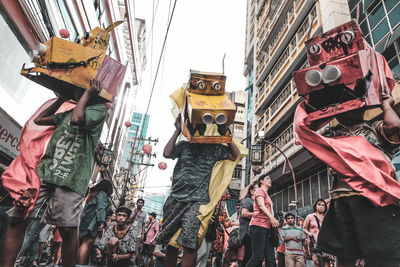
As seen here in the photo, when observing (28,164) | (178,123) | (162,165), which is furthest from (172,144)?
(162,165)

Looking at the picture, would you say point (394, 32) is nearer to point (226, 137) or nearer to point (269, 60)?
point (226, 137)

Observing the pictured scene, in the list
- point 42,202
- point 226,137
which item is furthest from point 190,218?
point 42,202

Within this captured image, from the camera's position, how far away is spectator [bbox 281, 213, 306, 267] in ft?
16.9

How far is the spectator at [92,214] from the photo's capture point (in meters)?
4.61

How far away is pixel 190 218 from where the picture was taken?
209 cm

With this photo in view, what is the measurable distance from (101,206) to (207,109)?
385cm

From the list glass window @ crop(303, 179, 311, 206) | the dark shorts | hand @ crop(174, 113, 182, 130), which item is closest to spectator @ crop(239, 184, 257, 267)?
hand @ crop(174, 113, 182, 130)

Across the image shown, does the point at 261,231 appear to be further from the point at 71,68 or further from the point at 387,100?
the point at 71,68

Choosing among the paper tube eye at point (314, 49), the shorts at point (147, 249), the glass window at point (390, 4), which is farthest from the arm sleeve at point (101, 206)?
the glass window at point (390, 4)

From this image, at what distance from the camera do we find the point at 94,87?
82.7 inches

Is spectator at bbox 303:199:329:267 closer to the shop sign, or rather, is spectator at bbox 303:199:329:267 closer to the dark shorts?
the dark shorts

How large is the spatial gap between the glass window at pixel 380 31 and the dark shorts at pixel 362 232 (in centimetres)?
848

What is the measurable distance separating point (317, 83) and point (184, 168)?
138 cm

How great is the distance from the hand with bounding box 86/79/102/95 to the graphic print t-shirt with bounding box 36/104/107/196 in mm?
132
